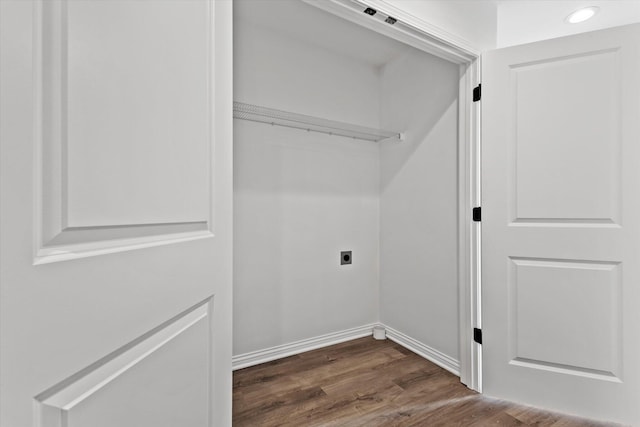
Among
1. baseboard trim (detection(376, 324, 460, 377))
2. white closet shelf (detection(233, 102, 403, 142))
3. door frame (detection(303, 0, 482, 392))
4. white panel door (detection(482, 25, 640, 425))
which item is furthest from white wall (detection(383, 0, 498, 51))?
baseboard trim (detection(376, 324, 460, 377))

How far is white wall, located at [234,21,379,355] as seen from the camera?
6.59 ft

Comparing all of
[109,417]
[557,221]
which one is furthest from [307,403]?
[557,221]

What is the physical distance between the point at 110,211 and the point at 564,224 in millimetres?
1968

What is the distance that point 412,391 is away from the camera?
5.57 ft

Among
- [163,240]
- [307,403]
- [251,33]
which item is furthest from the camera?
[251,33]

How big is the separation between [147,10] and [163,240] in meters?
0.51

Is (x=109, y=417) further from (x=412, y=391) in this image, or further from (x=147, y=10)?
(x=412, y=391)

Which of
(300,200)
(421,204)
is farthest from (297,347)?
(421,204)

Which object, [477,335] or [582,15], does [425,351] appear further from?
[582,15]

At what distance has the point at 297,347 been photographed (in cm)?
217

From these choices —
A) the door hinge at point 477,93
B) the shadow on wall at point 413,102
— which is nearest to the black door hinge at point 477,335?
the shadow on wall at point 413,102

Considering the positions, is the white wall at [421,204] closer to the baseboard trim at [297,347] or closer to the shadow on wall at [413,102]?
the shadow on wall at [413,102]

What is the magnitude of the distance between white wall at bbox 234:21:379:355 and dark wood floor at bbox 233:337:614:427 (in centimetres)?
28

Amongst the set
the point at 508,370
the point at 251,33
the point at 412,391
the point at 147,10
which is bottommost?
the point at 412,391
